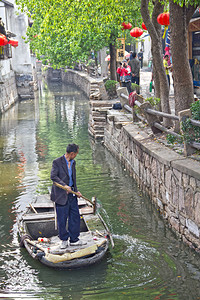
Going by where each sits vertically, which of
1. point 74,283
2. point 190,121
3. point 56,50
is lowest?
point 74,283

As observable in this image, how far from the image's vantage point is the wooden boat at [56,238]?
740 cm

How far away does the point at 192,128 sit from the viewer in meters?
8.41

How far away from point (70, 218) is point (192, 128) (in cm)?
272

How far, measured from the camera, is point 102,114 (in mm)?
18266

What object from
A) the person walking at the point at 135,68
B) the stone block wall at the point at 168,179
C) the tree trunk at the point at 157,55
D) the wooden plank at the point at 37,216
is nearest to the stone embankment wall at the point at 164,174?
the stone block wall at the point at 168,179

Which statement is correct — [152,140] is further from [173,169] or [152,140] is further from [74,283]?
[74,283]

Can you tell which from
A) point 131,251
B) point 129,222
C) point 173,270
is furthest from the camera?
point 129,222

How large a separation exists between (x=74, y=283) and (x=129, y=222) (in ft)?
9.25

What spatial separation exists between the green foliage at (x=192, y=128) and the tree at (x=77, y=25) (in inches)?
230

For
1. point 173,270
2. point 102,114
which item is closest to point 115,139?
point 102,114

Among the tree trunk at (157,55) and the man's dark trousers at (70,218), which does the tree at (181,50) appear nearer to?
the tree trunk at (157,55)

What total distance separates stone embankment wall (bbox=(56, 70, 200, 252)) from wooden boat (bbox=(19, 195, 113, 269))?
138 centimetres

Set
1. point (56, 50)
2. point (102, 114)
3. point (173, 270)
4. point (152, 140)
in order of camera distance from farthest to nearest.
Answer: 1. point (56, 50)
2. point (102, 114)
3. point (152, 140)
4. point (173, 270)

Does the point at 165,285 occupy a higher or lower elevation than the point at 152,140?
lower
